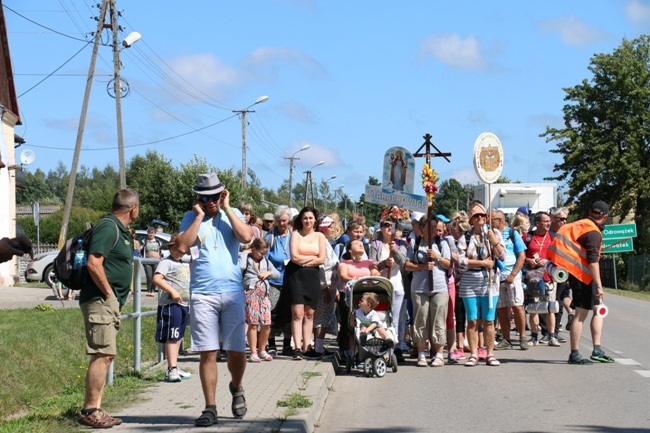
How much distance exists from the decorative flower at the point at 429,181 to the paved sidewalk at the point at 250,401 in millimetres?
3184

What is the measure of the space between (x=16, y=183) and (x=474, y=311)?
91.3 ft

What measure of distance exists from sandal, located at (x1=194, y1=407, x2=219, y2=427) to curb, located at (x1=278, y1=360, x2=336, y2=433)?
Answer: 0.54 meters

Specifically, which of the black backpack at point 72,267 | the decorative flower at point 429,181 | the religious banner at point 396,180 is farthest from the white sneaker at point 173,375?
the religious banner at point 396,180

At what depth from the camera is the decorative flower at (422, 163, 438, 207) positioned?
45.8 feet

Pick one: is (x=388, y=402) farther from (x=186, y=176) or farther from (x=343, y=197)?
(x=343, y=197)

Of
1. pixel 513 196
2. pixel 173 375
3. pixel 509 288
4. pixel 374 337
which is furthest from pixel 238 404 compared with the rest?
pixel 513 196

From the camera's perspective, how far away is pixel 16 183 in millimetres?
37125

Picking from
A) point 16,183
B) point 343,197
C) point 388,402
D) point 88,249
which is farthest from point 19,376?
point 343,197

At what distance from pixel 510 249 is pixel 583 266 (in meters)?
1.79

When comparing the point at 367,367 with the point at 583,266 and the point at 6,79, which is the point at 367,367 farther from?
the point at 6,79

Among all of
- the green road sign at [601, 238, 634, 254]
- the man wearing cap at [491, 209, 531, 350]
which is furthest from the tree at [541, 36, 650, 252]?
the man wearing cap at [491, 209, 531, 350]

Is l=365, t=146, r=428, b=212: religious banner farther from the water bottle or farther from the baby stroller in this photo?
the water bottle

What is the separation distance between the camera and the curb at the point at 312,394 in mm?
7998

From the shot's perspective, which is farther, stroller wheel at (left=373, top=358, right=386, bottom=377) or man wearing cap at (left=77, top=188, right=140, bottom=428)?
stroller wheel at (left=373, top=358, right=386, bottom=377)
